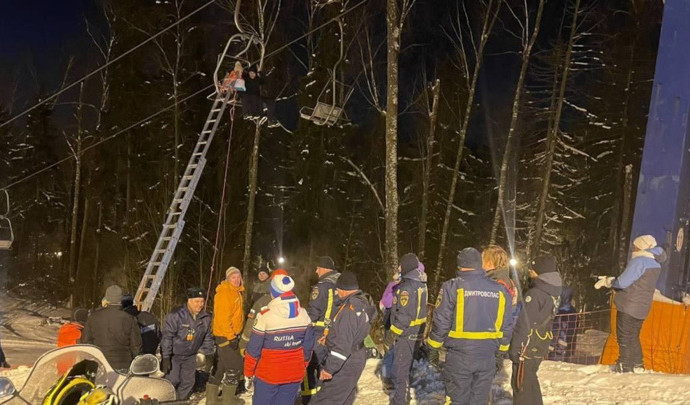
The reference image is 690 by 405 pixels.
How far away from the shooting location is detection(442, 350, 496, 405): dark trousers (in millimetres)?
5230

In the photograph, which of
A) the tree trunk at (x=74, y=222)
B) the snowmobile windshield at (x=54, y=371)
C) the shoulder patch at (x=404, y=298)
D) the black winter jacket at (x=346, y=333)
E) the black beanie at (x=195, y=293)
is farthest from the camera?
the tree trunk at (x=74, y=222)

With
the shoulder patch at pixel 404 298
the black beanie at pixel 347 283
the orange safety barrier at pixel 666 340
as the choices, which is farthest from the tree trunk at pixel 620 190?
the black beanie at pixel 347 283

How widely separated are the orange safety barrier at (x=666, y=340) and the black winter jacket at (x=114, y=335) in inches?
279

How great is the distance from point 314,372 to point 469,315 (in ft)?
8.88

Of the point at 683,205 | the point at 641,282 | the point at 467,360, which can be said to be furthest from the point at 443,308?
the point at 683,205

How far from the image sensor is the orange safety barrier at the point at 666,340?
8.71 meters

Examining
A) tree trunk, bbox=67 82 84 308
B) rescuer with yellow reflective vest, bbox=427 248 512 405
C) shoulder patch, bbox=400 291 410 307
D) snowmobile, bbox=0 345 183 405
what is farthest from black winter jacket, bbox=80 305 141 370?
tree trunk, bbox=67 82 84 308

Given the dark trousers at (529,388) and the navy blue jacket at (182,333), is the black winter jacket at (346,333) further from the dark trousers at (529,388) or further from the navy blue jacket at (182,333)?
the navy blue jacket at (182,333)

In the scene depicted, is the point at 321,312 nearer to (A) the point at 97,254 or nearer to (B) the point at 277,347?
(B) the point at 277,347

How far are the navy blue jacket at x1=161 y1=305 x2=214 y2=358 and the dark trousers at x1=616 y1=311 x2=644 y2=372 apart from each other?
5441 mm

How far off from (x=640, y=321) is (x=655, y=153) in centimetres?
357

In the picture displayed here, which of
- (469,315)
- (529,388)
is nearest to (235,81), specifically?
(469,315)

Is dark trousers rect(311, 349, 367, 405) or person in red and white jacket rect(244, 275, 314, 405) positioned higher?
person in red and white jacket rect(244, 275, 314, 405)

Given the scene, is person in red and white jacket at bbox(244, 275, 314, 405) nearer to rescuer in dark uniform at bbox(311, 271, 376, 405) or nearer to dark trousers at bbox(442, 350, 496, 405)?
rescuer in dark uniform at bbox(311, 271, 376, 405)
